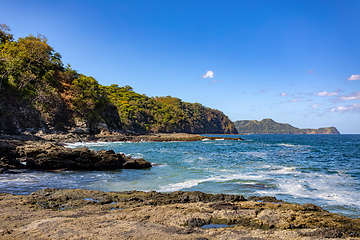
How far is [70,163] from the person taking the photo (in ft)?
51.1

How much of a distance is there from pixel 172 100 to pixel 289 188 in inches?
7437

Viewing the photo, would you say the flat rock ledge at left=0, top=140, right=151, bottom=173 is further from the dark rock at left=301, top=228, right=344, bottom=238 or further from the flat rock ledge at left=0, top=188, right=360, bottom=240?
the dark rock at left=301, top=228, right=344, bottom=238

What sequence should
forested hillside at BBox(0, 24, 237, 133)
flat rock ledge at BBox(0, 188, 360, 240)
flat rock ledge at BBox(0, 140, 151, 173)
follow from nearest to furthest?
flat rock ledge at BBox(0, 188, 360, 240) < flat rock ledge at BBox(0, 140, 151, 173) < forested hillside at BBox(0, 24, 237, 133)

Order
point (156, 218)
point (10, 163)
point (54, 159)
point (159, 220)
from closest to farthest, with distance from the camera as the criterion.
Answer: point (159, 220) → point (156, 218) → point (10, 163) → point (54, 159)

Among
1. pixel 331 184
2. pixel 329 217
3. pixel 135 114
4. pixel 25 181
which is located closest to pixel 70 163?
pixel 25 181

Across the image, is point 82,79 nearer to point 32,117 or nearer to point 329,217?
point 32,117

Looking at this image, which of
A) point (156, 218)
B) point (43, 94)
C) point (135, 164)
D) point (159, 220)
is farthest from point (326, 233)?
point (43, 94)

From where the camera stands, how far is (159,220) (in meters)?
5.75

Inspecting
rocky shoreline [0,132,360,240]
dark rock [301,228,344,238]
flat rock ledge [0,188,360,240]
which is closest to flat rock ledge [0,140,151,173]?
rocky shoreline [0,132,360,240]

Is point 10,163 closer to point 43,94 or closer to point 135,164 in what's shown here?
point 135,164

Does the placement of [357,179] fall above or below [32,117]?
below

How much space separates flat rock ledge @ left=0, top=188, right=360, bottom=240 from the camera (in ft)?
15.8

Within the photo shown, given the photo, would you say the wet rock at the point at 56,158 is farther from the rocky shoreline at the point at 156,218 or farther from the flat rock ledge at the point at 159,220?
the flat rock ledge at the point at 159,220

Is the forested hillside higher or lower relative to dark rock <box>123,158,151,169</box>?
higher
